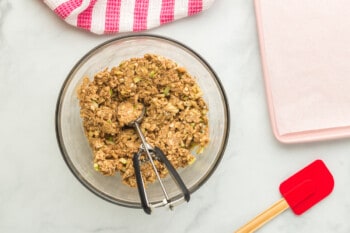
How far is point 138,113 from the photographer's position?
86cm

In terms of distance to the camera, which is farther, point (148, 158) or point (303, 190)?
point (303, 190)

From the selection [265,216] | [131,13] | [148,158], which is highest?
[131,13]

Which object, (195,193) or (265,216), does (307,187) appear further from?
(195,193)

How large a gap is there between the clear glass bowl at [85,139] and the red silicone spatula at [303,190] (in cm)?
16

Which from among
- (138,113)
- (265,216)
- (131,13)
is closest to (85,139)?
(138,113)

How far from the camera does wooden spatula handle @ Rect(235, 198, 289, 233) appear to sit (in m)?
0.98

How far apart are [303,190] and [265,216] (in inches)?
3.5

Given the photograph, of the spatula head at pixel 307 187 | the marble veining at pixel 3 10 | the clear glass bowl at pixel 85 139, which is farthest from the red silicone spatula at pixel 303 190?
the marble veining at pixel 3 10

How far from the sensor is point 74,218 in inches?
38.5

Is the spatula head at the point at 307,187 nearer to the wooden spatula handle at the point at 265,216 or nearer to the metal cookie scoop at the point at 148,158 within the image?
the wooden spatula handle at the point at 265,216

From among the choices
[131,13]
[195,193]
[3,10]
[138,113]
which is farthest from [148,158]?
[3,10]

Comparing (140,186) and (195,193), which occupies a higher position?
(140,186)

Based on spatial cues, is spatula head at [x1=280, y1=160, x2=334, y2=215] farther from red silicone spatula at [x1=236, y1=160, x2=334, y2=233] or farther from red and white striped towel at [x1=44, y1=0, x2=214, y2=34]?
red and white striped towel at [x1=44, y1=0, x2=214, y2=34]

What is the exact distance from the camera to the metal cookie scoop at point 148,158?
77cm
